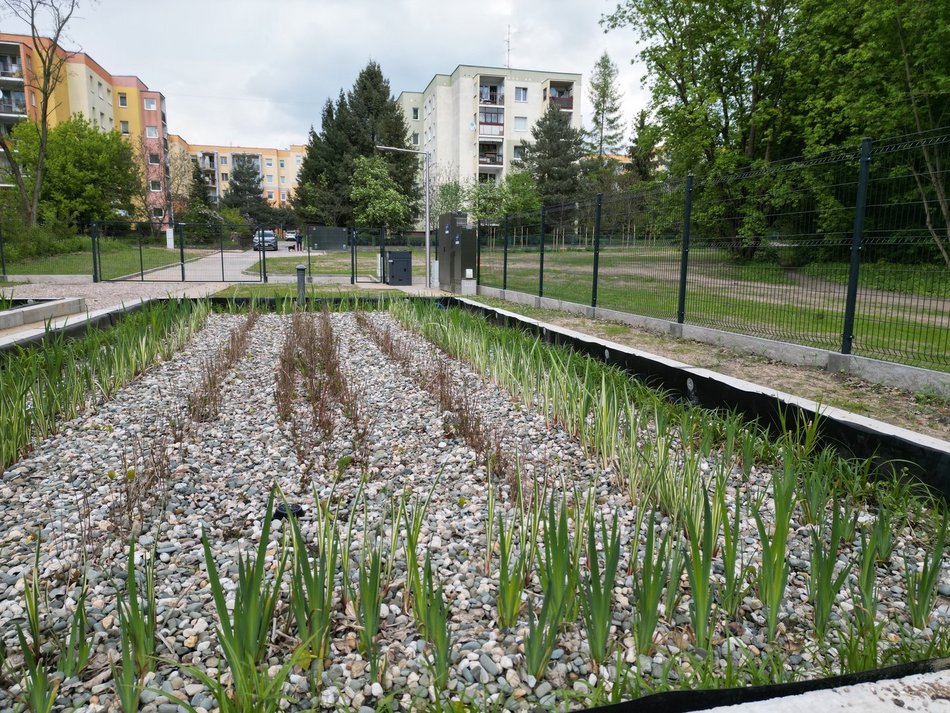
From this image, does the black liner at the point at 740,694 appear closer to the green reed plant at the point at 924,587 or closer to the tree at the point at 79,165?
the green reed plant at the point at 924,587

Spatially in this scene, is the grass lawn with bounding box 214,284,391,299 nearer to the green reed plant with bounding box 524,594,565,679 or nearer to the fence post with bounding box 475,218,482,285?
the fence post with bounding box 475,218,482,285

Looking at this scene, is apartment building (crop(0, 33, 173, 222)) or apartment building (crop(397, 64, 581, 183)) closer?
apartment building (crop(0, 33, 173, 222))

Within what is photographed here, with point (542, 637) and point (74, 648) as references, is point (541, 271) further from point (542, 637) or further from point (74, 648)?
point (74, 648)

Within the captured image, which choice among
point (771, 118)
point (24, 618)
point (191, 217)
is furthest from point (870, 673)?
point (191, 217)

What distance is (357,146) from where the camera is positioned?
52.1 metres

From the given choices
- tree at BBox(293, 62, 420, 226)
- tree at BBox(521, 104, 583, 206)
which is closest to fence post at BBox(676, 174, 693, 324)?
tree at BBox(521, 104, 583, 206)

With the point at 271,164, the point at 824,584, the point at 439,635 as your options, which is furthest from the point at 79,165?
the point at 271,164

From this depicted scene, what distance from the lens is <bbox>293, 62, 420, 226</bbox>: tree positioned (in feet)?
168

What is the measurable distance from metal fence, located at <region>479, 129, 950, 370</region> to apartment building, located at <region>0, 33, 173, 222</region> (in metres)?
37.2

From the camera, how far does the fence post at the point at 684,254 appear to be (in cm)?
841

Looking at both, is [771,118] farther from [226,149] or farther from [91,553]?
[226,149]

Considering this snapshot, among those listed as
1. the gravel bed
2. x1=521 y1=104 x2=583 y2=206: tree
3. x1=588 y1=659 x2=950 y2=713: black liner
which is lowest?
the gravel bed

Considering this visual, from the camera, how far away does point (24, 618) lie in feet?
7.27

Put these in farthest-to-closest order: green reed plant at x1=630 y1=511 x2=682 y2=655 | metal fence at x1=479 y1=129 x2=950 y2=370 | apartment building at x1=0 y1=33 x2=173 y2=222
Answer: apartment building at x1=0 y1=33 x2=173 y2=222 < metal fence at x1=479 y1=129 x2=950 y2=370 < green reed plant at x1=630 y1=511 x2=682 y2=655
